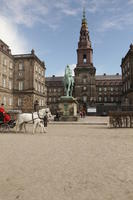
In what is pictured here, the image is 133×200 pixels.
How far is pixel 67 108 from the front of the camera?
20484 millimetres

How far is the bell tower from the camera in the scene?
7050 cm

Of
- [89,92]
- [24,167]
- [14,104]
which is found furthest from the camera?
[89,92]

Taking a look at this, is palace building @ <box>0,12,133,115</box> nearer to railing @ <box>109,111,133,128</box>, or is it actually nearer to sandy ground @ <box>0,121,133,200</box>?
railing @ <box>109,111,133,128</box>

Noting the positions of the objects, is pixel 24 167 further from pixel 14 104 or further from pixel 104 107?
pixel 104 107

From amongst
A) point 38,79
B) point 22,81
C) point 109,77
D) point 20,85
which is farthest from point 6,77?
point 109,77

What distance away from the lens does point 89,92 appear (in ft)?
232

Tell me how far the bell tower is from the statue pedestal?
4933 cm

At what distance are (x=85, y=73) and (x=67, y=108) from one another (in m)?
52.7

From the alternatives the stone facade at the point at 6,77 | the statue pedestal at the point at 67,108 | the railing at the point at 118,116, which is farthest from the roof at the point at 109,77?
the railing at the point at 118,116

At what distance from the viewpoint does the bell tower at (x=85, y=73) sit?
231ft

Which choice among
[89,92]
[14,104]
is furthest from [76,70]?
[14,104]

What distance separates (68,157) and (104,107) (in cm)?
5145

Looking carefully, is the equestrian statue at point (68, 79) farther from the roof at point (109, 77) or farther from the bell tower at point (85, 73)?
the roof at point (109, 77)

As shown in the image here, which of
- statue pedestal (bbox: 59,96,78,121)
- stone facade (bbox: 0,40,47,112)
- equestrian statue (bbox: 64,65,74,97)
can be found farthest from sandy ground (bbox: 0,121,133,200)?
stone facade (bbox: 0,40,47,112)
